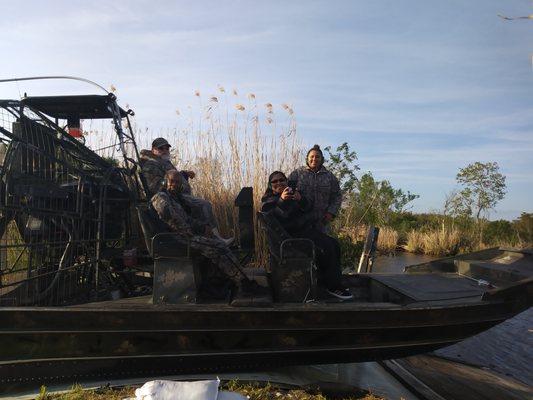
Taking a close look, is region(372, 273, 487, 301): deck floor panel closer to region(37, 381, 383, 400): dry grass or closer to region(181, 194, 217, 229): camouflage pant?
region(37, 381, 383, 400): dry grass

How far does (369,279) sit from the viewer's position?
5.37m

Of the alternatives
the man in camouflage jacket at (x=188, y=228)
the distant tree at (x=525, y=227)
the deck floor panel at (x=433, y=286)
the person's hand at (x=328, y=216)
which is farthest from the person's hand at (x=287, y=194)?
the distant tree at (x=525, y=227)

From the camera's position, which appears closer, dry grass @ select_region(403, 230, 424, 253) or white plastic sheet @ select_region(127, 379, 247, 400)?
white plastic sheet @ select_region(127, 379, 247, 400)

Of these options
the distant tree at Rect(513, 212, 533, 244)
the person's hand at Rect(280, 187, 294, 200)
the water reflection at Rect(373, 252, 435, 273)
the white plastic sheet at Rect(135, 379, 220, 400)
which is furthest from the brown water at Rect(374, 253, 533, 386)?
the distant tree at Rect(513, 212, 533, 244)

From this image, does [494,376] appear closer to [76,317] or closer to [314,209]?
[314,209]

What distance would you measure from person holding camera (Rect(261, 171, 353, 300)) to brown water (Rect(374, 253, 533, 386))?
2492 mm

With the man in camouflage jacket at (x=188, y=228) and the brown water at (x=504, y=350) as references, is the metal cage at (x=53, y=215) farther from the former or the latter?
the brown water at (x=504, y=350)

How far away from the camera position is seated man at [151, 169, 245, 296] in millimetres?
4250

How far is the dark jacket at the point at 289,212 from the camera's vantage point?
4789 millimetres

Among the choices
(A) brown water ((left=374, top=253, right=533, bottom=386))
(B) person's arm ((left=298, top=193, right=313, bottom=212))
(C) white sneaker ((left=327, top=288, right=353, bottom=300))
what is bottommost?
(A) brown water ((left=374, top=253, right=533, bottom=386))

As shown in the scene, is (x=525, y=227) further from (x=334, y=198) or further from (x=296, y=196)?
(x=296, y=196)

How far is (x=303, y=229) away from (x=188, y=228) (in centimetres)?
126

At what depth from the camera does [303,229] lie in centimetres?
491

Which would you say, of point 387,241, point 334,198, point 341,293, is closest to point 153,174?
point 334,198
